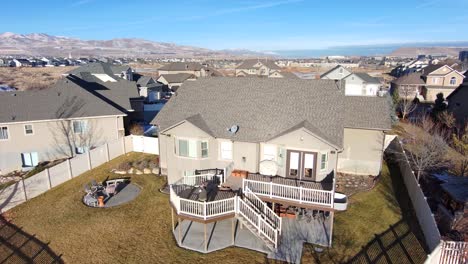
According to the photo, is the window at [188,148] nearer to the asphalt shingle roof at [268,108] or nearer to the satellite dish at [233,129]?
the asphalt shingle roof at [268,108]

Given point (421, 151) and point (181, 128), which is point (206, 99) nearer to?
point (181, 128)

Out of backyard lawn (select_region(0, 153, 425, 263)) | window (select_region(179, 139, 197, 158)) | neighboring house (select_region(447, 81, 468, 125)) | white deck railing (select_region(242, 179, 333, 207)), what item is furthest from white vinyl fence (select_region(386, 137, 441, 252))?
neighboring house (select_region(447, 81, 468, 125))

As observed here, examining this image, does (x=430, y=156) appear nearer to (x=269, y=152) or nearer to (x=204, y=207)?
(x=269, y=152)

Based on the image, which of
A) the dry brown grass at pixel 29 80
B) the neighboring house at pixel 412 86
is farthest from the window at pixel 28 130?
the neighboring house at pixel 412 86

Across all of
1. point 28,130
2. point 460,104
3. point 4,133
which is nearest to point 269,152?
point 28,130

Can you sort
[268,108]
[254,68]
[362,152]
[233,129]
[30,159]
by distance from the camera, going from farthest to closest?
1. [254,68]
2. [30,159]
3. [362,152]
4. [268,108]
5. [233,129]

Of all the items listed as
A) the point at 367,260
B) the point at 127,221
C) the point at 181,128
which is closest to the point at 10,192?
the point at 127,221
